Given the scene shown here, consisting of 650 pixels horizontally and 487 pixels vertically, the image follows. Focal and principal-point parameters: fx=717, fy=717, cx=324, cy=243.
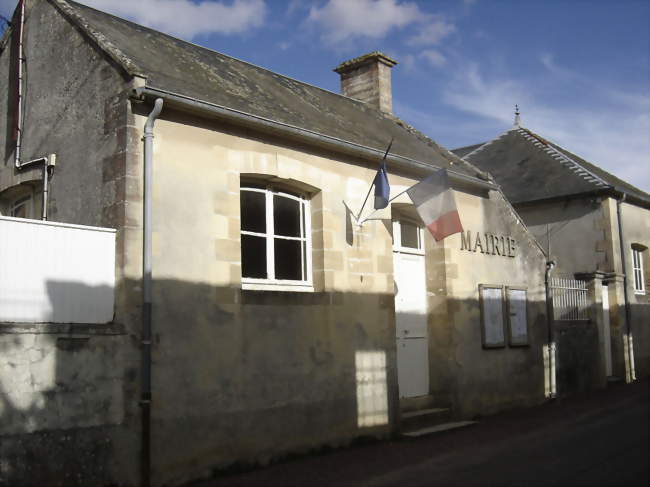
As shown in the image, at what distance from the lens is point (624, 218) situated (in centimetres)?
1599

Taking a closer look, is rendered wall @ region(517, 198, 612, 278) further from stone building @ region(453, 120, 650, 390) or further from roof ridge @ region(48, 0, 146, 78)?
roof ridge @ region(48, 0, 146, 78)

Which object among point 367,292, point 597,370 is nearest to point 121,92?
point 367,292

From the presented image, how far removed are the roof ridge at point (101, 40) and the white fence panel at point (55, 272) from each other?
1633mm

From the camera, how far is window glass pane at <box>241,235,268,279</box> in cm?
794

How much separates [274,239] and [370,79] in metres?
6.54

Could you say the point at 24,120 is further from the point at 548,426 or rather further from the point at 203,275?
the point at 548,426

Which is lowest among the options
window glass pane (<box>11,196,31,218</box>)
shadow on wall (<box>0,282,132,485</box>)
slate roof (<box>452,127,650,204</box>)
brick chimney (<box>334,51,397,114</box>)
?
shadow on wall (<box>0,282,132,485</box>)

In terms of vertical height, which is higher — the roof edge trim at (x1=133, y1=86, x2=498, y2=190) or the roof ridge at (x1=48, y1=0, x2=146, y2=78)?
the roof ridge at (x1=48, y1=0, x2=146, y2=78)

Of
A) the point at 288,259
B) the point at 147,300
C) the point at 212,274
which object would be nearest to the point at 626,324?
the point at 288,259

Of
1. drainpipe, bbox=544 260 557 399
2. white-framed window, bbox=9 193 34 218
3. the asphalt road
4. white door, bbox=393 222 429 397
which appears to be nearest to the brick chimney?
white door, bbox=393 222 429 397

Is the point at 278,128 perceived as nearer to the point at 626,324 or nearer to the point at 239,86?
the point at 239,86

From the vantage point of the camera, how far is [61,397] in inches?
236

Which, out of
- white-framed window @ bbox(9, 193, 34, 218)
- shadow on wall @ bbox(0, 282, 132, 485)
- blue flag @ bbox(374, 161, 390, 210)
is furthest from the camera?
blue flag @ bbox(374, 161, 390, 210)

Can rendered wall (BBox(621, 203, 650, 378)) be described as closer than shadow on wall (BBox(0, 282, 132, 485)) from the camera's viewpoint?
No
